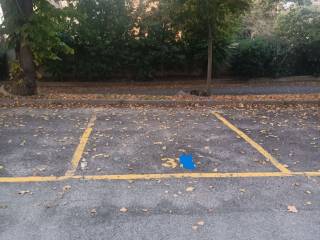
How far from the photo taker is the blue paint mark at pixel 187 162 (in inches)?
207

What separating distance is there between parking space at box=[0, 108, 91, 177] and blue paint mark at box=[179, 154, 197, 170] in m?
1.62

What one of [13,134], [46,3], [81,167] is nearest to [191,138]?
[81,167]

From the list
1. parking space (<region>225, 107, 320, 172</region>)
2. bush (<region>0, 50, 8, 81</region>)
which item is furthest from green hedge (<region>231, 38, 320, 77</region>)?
bush (<region>0, 50, 8, 81</region>)

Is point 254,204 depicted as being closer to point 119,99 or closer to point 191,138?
point 191,138

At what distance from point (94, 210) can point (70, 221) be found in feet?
0.99

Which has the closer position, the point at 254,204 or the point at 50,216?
the point at 50,216

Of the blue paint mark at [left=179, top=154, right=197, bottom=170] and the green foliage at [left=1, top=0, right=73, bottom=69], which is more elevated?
the green foliage at [left=1, top=0, right=73, bottom=69]

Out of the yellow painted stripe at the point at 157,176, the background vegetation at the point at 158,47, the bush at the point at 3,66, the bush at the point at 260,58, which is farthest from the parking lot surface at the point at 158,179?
the bush at the point at 3,66

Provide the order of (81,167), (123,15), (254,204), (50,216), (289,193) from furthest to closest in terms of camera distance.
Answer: (123,15)
(81,167)
(289,193)
(254,204)
(50,216)

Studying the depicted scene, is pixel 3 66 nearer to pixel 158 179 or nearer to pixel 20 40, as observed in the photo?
pixel 20 40

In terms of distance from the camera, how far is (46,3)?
1087 centimetres

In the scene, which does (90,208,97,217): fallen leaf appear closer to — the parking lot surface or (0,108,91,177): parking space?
the parking lot surface

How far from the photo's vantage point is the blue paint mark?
17.3 ft

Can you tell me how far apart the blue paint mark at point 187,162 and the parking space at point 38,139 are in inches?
63.9
